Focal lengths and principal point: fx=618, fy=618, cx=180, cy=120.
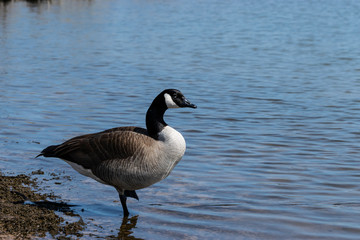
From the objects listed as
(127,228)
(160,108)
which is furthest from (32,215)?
(160,108)

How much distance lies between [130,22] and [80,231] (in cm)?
4019

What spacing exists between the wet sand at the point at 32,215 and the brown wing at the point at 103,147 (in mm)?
658

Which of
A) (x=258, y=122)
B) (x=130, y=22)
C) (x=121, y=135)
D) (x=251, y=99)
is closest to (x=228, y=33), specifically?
(x=130, y=22)

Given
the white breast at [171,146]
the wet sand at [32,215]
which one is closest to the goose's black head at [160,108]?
the white breast at [171,146]

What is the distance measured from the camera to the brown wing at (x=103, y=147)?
24.6ft

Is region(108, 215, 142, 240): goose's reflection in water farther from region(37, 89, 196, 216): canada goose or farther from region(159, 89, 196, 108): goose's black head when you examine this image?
region(159, 89, 196, 108): goose's black head

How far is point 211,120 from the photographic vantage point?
1494 centimetres

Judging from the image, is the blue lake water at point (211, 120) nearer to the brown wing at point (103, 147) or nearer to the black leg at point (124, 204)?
the black leg at point (124, 204)

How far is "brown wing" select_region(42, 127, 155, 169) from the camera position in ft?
24.6

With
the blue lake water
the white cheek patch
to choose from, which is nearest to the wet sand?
the blue lake water

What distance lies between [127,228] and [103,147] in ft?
3.41

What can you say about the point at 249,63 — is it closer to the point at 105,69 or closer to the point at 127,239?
the point at 105,69

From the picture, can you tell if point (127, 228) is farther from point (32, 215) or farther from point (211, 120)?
point (211, 120)

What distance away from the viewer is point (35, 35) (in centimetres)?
3622
